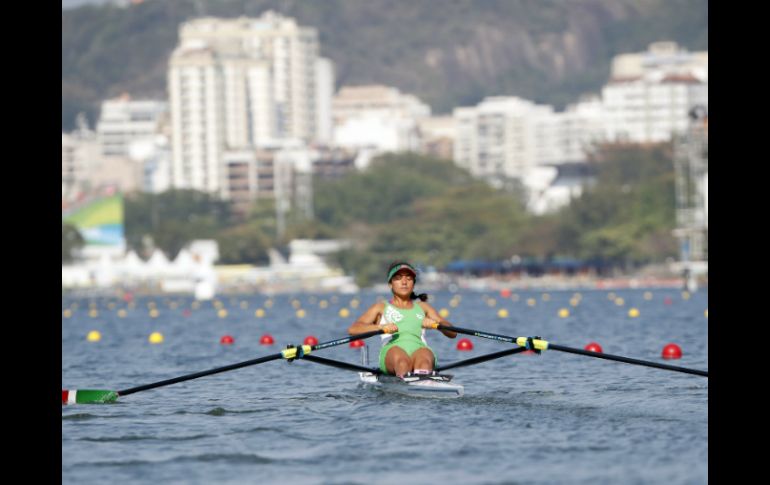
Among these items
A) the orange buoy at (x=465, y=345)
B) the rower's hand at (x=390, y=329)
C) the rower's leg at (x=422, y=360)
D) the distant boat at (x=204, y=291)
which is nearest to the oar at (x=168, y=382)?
the rower's hand at (x=390, y=329)

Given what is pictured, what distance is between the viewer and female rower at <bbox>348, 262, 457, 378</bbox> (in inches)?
959

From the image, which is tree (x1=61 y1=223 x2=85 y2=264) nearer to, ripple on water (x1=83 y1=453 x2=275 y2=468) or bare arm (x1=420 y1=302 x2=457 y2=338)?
bare arm (x1=420 y1=302 x2=457 y2=338)

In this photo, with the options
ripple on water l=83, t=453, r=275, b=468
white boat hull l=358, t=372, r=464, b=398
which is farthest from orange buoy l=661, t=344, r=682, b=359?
ripple on water l=83, t=453, r=275, b=468

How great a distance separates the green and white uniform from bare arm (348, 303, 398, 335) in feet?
0.42

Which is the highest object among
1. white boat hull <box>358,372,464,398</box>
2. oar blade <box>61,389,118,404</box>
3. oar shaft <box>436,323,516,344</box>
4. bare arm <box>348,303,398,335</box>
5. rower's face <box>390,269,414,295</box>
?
rower's face <box>390,269,414,295</box>

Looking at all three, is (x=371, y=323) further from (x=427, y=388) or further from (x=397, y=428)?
(x=397, y=428)

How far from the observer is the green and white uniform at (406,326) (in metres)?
24.5

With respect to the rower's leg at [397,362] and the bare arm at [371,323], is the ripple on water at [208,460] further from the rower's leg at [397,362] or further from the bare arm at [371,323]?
the rower's leg at [397,362]

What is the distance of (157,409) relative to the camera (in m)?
23.9

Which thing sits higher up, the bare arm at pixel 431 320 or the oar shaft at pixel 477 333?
the bare arm at pixel 431 320

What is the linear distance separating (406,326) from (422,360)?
526 millimetres

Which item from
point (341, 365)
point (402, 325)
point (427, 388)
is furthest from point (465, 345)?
point (427, 388)

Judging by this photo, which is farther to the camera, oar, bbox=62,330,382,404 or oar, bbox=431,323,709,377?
oar, bbox=62,330,382,404
